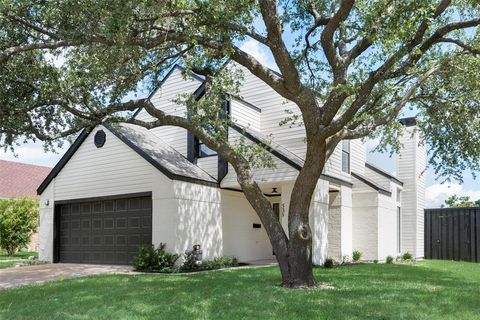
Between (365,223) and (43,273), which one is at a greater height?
(365,223)

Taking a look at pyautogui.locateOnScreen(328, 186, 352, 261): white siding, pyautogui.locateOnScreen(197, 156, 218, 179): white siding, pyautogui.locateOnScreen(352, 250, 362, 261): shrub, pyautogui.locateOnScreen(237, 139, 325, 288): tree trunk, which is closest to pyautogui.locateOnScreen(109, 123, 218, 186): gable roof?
pyautogui.locateOnScreen(197, 156, 218, 179): white siding

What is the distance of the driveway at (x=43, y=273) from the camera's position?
1291 centimetres

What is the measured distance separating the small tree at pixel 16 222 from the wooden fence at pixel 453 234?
1963cm

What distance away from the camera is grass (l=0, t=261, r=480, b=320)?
25.7 feet

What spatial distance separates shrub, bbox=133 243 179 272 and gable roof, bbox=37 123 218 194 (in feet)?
8.11

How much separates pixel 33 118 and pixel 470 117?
38.5 ft

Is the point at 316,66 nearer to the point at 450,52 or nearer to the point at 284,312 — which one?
the point at 450,52

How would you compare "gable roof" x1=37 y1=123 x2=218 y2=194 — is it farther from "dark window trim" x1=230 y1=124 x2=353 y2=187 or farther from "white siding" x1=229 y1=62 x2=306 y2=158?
"white siding" x1=229 y1=62 x2=306 y2=158

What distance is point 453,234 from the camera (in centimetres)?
2158

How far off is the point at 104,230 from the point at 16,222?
8330 mm

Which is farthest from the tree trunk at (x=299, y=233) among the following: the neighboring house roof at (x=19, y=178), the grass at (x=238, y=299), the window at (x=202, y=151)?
the neighboring house roof at (x=19, y=178)

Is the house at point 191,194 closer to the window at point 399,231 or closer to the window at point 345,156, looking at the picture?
the window at point 345,156

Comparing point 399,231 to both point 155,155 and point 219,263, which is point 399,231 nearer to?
point 219,263

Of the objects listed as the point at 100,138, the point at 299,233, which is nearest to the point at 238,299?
the point at 299,233
